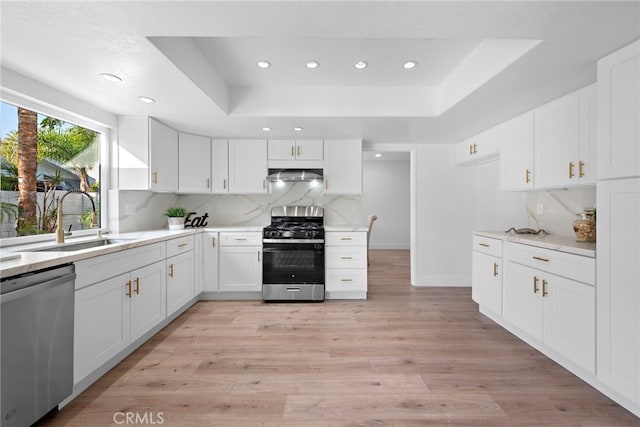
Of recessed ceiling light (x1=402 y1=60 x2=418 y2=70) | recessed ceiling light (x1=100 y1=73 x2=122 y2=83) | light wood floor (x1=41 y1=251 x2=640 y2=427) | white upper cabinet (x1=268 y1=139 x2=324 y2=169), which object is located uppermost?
recessed ceiling light (x1=402 y1=60 x2=418 y2=70)

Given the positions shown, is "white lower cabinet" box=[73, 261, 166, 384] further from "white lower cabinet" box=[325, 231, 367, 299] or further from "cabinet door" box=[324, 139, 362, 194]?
"cabinet door" box=[324, 139, 362, 194]

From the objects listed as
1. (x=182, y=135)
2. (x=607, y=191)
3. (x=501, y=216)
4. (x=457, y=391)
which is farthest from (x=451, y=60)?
(x=182, y=135)

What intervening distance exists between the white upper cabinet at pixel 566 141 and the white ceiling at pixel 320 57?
13 centimetres

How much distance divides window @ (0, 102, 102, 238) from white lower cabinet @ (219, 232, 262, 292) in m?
1.33

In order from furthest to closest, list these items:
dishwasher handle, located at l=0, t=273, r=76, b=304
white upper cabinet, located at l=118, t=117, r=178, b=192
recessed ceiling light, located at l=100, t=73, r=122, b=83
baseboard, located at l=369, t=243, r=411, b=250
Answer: baseboard, located at l=369, t=243, r=411, b=250 → white upper cabinet, located at l=118, t=117, r=178, b=192 → recessed ceiling light, located at l=100, t=73, r=122, b=83 → dishwasher handle, located at l=0, t=273, r=76, b=304

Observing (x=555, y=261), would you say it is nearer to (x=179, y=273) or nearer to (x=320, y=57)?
(x=320, y=57)

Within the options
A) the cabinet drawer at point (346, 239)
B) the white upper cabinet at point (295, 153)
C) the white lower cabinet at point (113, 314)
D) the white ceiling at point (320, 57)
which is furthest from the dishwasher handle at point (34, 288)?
the white upper cabinet at point (295, 153)

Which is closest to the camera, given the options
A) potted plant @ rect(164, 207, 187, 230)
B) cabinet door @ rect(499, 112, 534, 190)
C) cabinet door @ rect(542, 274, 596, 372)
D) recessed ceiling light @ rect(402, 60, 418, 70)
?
cabinet door @ rect(542, 274, 596, 372)

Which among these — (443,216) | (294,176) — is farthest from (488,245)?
(294,176)

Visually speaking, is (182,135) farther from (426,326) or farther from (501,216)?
(501,216)

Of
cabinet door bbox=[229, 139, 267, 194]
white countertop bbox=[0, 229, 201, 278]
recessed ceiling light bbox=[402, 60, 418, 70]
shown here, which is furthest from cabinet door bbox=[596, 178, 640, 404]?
cabinet door bbox=[229, 139, 267, 194]

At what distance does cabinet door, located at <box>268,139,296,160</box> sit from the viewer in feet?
12.5

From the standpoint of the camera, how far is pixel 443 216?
415 cm

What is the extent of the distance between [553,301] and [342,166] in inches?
102
